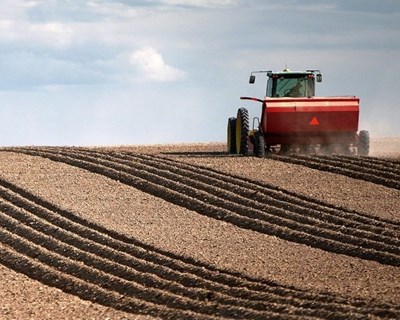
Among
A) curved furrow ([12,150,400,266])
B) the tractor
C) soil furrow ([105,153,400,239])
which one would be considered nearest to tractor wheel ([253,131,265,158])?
the tractor

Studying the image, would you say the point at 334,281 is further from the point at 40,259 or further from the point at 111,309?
the point at 40,259

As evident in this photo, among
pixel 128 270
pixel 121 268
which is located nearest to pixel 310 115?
pixel 121 268

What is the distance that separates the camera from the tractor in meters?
23.9

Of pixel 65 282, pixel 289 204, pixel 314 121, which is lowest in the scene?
pixel 65 282

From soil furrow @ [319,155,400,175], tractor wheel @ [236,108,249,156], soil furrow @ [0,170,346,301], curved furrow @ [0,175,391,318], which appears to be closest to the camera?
curved furrow @ [0,175,391,318]

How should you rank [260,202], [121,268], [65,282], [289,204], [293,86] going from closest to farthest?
[65,282], [121,268], [289,204], [260,202], [293,86]

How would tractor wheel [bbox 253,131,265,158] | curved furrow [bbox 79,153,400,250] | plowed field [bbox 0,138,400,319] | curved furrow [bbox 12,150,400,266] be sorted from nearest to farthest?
plowed field [bbox 0,138,400,319], curved furrow [bbox 12,150,400,266], curved furrow [bbox 79,153,400,250], tractor wheel [bbox 253,131,265,158]

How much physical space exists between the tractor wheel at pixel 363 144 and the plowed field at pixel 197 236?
154cm

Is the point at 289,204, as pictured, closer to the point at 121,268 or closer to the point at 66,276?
the point at 121,268

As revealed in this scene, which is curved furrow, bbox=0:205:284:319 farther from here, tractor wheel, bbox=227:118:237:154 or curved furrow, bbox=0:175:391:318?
tractor wheel, bbox=227:118:237:154

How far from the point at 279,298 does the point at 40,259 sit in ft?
14.6

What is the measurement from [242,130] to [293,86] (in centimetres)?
199

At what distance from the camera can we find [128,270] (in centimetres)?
1416

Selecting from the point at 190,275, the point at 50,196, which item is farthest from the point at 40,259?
the point at 50,196
